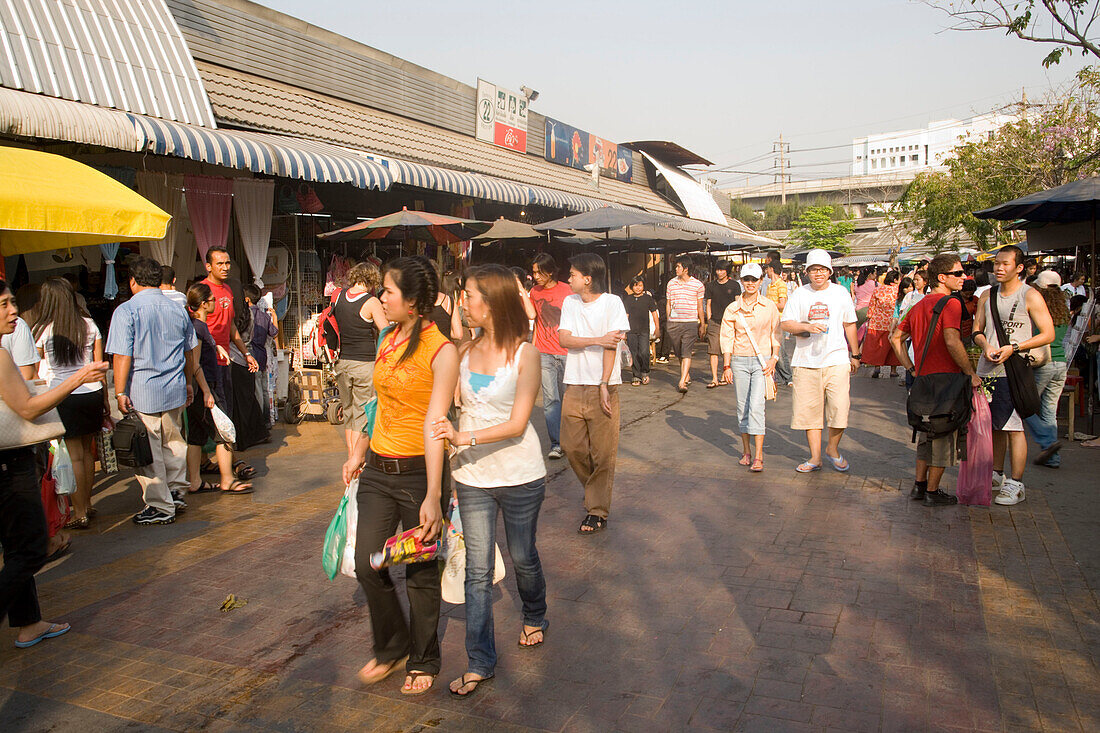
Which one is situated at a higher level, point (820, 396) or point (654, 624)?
point (820, 396)

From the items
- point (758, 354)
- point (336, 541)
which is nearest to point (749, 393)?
point (758, 354)

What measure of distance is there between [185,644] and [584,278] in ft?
11.4

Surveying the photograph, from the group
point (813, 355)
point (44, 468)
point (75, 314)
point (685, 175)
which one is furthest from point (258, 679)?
point (685, 175)

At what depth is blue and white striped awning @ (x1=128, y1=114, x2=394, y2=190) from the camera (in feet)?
24.7

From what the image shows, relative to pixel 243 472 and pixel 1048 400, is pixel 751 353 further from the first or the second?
pixel 243 472

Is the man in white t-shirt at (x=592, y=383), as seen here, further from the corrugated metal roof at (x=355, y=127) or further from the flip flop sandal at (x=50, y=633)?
the corrugated metal roof at (x=355, y=127)

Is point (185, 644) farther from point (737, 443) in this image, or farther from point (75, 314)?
point (737, 443)

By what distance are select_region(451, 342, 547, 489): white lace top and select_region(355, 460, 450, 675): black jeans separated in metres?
0.14

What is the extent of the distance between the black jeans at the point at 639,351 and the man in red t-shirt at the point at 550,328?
5618 mm

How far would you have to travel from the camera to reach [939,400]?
19.7 ft

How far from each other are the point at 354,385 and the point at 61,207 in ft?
8.51

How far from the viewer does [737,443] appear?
8.66 metres

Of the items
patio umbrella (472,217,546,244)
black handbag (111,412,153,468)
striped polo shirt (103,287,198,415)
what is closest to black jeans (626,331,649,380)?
patio umbrella (472,217,546,244)

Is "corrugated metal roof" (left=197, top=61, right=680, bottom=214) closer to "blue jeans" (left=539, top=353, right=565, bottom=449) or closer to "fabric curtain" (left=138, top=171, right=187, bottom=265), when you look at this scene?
"fabric curtain" (left=138, top=171, right=187, bottom=265)
